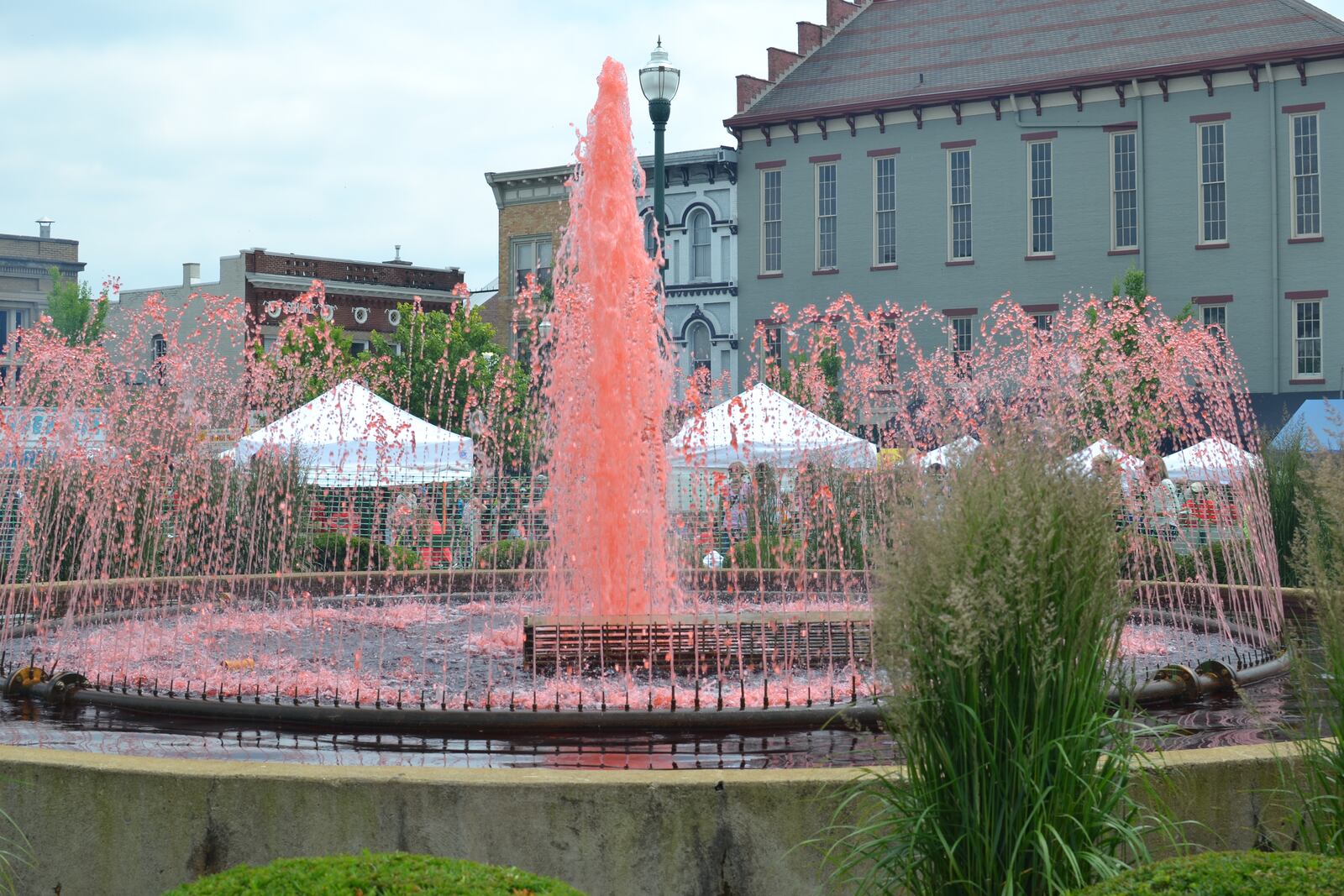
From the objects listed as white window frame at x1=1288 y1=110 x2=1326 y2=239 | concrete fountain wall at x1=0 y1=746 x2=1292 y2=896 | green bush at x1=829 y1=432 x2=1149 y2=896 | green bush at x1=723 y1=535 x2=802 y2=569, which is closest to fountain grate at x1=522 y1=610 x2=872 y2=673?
concrete fountain wall at x1=0 y1=746 x2=1292 y2=896

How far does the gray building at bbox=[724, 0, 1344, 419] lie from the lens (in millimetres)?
36562

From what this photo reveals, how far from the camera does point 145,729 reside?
782 cm

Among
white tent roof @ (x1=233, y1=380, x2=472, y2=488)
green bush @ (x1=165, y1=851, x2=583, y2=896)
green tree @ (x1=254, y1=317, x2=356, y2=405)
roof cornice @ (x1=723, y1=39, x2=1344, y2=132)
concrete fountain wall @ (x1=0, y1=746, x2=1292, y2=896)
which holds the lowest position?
concrete fountain wall @ (x1=0, y1=746, x2=1292, y2=896)

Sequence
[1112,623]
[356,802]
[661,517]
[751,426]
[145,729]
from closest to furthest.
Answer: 1. [1112,623]
2. [356,802]
3. [145,729]
4. [661,517]
5. [751,426]

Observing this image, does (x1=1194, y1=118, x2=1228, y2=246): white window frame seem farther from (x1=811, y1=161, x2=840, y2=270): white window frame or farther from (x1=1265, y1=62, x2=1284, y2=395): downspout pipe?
(x1=811, y1=161, x2=840, y2=270): white window frame

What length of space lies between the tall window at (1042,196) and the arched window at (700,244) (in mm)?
9945

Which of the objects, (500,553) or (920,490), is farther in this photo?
(500,553)

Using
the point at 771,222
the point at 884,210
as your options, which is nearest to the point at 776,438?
the point at 884,210

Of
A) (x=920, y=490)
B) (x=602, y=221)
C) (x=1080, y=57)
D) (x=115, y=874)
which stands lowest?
(x=115, y=874)

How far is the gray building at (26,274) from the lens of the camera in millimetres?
66562

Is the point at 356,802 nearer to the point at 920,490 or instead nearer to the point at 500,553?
the point at 920,490

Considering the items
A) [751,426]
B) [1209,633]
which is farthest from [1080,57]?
[1209,633]

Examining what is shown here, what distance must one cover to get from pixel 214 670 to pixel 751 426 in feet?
41.7

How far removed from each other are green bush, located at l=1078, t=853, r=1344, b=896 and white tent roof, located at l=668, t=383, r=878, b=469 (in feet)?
52.4
